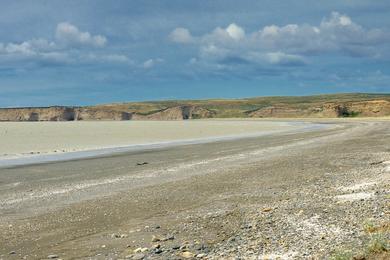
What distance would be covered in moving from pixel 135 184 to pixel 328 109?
157559 mm

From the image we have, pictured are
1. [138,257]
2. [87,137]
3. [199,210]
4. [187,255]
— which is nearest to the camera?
[187,255]

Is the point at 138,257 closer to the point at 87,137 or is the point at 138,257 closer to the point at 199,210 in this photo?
the point at 199,210

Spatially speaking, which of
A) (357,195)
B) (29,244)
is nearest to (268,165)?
(357,195)

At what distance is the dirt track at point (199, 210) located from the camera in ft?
31.3

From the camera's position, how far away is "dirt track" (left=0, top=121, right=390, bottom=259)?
376 inches

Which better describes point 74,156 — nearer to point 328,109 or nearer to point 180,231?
point 180,231

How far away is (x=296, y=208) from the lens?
12133 millimetres

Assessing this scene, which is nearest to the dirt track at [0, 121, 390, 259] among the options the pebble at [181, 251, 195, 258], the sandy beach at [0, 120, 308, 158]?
the pebble at [181, 251, 195, 258]

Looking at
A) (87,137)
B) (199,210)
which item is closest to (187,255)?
(199,210)

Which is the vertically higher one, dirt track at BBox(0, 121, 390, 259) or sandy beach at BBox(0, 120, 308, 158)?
dirt track at BBox(0, 121, 390, 259)

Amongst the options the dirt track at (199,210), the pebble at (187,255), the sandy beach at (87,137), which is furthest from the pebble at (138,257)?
the sandy beach at (87,137)

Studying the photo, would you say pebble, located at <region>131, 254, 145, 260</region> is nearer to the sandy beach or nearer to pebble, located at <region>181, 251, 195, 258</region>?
pebble, located at <region>181, 251, 195, 258</region>

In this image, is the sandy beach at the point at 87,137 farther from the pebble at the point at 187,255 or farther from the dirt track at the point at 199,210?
the pebble at the point at 187,255

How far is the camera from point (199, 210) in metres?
13.6
